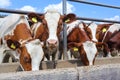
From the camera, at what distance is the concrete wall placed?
252 cm

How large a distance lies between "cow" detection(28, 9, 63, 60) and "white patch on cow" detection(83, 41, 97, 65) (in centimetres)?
58

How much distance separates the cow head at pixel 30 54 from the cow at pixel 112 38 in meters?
3.09

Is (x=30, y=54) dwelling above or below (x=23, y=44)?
below

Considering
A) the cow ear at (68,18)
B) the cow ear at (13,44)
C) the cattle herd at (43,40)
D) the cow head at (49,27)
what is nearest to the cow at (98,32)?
the cattle herd at (43,40)

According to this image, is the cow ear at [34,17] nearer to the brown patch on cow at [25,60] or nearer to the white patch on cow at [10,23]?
the white patch on cow at [10,23]

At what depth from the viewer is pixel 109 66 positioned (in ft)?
10.5

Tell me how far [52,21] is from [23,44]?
30.5 inches

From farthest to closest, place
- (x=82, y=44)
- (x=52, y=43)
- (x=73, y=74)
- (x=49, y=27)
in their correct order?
(x=82, y=44), (x=49, y=27), (x=52, y=43), (x=73, y=74)

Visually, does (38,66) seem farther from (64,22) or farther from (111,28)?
(111,28)

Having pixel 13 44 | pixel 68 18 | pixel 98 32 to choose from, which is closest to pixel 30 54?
pixel 13 44

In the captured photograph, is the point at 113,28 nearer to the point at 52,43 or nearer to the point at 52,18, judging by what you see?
the point at 52,18

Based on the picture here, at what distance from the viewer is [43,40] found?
197 inches

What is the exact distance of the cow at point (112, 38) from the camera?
732cm

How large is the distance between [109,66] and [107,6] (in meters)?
3.16
